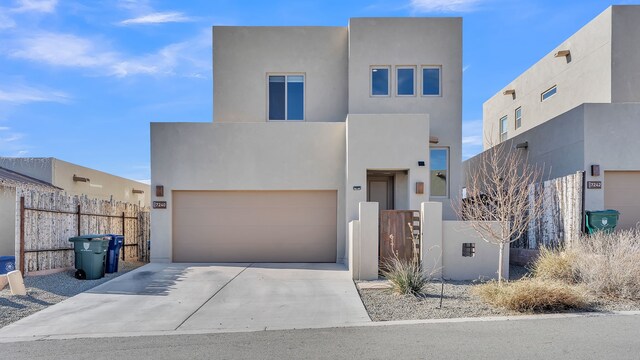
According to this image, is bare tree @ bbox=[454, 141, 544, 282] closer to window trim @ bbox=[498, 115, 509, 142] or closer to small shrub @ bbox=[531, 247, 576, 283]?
small shrub @ bbox=[531, 247, 576, 283]

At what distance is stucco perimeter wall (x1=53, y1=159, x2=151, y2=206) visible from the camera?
56.6ft

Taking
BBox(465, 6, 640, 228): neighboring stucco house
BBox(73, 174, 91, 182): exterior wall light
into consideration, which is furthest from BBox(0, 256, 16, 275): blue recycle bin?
BBox(465, 6, 640, 228): neighboring stucco house

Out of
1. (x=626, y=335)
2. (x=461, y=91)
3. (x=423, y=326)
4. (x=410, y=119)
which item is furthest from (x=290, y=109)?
(x=626, y=335)

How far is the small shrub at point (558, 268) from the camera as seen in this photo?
957cm

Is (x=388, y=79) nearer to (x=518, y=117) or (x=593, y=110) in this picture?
(x=593, y=110)

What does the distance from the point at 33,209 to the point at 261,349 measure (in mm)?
8003

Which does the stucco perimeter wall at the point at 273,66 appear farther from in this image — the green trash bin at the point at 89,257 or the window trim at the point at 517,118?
the window trim at the point at 517,118

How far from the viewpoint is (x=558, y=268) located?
9.74 metres

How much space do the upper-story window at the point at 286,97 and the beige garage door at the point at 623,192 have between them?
369 inches

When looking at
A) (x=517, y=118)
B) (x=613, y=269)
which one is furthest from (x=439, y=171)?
(x=517, y=118)

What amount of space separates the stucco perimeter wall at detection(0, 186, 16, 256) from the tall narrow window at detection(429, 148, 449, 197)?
12841 mm

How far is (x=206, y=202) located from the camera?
14086 mm

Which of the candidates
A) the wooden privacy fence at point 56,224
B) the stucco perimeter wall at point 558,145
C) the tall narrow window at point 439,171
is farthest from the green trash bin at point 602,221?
the wooden privacy fence at point 56,224

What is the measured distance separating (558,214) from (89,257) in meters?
12.3
